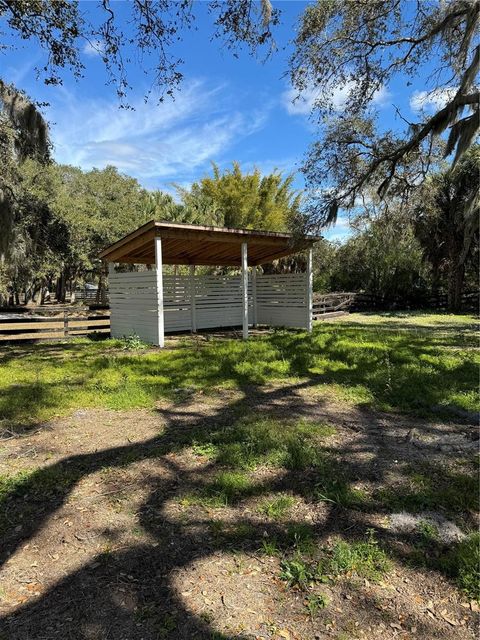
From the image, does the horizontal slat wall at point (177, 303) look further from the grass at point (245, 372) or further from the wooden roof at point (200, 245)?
the grass at point (245, 372)

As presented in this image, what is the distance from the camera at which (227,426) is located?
162 inches

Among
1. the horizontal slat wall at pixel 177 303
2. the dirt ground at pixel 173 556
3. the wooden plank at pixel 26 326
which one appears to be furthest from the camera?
the horizontal slat wall at pixel 177 303

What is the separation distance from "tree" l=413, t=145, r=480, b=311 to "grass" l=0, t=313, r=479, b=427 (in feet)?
32.9

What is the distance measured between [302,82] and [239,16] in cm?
228

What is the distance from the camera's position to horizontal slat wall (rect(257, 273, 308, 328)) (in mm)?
12102

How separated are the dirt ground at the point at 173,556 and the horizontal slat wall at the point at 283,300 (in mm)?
8357

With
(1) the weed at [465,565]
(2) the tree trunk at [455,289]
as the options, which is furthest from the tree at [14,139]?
(2) the tree trunk at [455,289]

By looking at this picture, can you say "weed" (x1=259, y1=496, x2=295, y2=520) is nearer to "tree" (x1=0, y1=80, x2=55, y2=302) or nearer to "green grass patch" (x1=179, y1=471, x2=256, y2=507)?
"green grass patch" (x1=179, y1=471, x2=256, y2=507)

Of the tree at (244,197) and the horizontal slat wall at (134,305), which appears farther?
the tree at (244,197)

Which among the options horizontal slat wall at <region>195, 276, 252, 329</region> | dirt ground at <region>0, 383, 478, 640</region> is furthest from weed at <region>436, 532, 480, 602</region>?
horizontal slat wall at <region>195, 276, 252, 329</region>

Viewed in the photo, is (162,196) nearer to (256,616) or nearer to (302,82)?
(302,82)

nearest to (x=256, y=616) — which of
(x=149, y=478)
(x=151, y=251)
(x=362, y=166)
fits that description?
(x=149, y=478)

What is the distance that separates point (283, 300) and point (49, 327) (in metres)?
6.31

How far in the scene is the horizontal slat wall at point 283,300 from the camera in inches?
476
